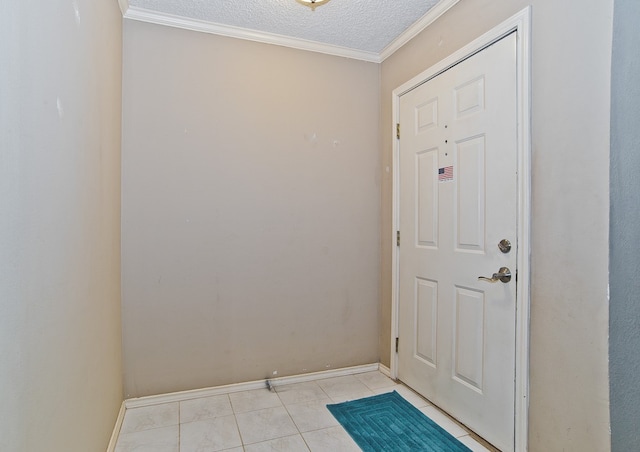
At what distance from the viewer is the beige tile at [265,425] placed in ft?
6.80

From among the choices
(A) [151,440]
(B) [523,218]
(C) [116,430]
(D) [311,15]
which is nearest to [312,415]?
(A) [151,440]

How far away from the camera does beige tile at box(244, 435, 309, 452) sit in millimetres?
1953

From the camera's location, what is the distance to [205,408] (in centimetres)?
238

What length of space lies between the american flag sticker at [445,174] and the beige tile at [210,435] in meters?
1.94

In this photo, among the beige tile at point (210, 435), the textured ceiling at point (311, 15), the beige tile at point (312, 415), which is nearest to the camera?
the beige tile at point (210, 435)

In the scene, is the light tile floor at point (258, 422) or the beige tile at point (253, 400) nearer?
the light tile floor at point (258, 422)

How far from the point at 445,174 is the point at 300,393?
1792 mm

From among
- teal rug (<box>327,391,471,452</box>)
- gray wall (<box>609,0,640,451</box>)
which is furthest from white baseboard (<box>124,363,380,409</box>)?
gray wall (<box>609,0,640,451</box>)

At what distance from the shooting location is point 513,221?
1.84 m

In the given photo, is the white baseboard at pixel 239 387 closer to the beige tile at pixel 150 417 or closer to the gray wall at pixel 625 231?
the beige tile at pixel 150 417

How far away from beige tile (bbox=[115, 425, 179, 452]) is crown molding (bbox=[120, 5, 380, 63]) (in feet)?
8.36

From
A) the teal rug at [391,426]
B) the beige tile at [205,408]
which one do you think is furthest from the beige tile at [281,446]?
the beige tile at [205,408]

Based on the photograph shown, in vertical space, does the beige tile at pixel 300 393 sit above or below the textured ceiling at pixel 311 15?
below

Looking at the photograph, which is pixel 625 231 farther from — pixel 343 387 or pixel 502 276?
pixel 343 387
